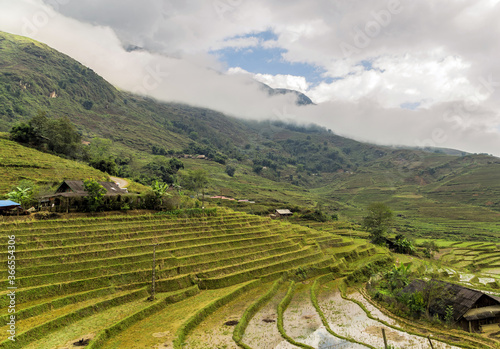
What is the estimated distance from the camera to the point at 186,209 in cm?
4197

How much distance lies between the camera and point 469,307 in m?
23.7

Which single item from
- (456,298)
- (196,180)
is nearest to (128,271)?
(456,298)

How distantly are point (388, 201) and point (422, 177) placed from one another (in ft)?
222

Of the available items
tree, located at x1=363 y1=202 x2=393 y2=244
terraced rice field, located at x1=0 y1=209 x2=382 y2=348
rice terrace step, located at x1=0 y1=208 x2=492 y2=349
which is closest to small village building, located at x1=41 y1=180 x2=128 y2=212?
rice terrace step, located at x1=0 y1=208 x2=492 y2=349

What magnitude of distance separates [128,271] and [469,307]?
99.5ft

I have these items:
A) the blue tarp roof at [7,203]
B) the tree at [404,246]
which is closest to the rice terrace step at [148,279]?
the blue tarp roof at [7,203]

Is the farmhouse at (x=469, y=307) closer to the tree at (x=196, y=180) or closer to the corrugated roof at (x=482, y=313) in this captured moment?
the corrugated roof at (x=482, y=313)

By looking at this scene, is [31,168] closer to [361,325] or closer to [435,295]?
[361,325]

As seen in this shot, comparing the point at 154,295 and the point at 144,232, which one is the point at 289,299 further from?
the point at 144,232

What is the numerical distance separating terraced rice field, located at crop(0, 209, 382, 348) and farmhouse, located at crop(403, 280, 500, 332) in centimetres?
1471

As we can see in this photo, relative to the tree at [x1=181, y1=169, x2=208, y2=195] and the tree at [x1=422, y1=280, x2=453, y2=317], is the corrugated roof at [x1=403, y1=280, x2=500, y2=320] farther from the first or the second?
the tree at [x1=181, y1=169, x2=208, y2=195]

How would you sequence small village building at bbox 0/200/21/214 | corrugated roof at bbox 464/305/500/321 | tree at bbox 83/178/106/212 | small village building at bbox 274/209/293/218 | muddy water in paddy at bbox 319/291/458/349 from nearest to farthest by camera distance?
1. muddy water in paddy at bbox 319/291/458/349
2. corrugated roof at bbox 464/305/500/321
3. small village building at bbox 0/200/21/214
4. tree at bbox 83/178/106/212
5. small village building at bbox 274/209/293/218

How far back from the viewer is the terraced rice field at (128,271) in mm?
18984

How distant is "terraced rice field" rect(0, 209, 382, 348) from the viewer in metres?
19.0
